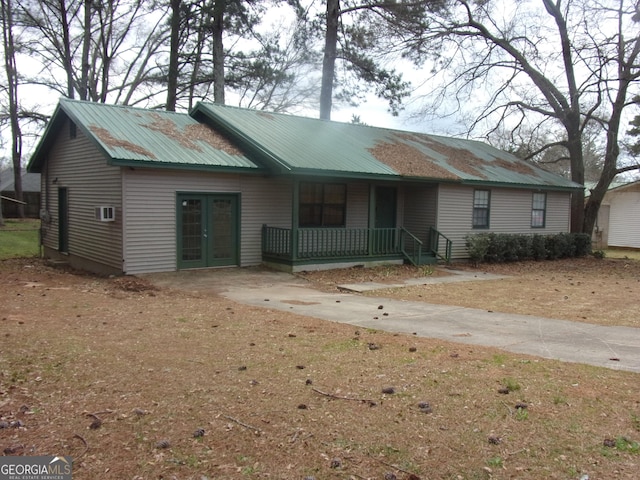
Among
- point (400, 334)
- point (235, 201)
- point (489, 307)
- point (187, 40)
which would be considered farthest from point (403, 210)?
point (187, 40)

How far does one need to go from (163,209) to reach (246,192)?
7.94 feet

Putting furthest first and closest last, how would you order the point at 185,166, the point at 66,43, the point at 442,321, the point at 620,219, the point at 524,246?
the point at 620,219 → the point at 66,43 → the point at 524,246 → the point at 185,166 → the point at 442,321

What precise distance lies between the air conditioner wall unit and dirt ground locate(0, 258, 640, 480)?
4.90m

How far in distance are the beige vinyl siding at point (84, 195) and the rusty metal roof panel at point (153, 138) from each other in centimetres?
70

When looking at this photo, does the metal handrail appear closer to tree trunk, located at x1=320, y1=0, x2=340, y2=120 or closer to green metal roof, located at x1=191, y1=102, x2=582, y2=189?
green metal roof, located at x1=191, y1=102, x2=582, y2=189

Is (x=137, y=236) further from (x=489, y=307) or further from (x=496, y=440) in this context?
(x=496, y=440)

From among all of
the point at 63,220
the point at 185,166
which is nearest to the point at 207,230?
the point at 185,166

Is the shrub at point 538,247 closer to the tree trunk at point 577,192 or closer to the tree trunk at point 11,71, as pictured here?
the tree trunk at point 577,192

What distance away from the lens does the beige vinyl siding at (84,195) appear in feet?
42.7

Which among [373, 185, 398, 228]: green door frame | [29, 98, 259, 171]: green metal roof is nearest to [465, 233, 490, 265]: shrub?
[373, 185, 398, 228]: green door frame

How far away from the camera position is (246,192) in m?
14.6

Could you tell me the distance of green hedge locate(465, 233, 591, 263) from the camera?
1792 cm

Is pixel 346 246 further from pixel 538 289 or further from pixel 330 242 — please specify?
pixel 538 289

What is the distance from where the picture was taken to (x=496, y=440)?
380cm
